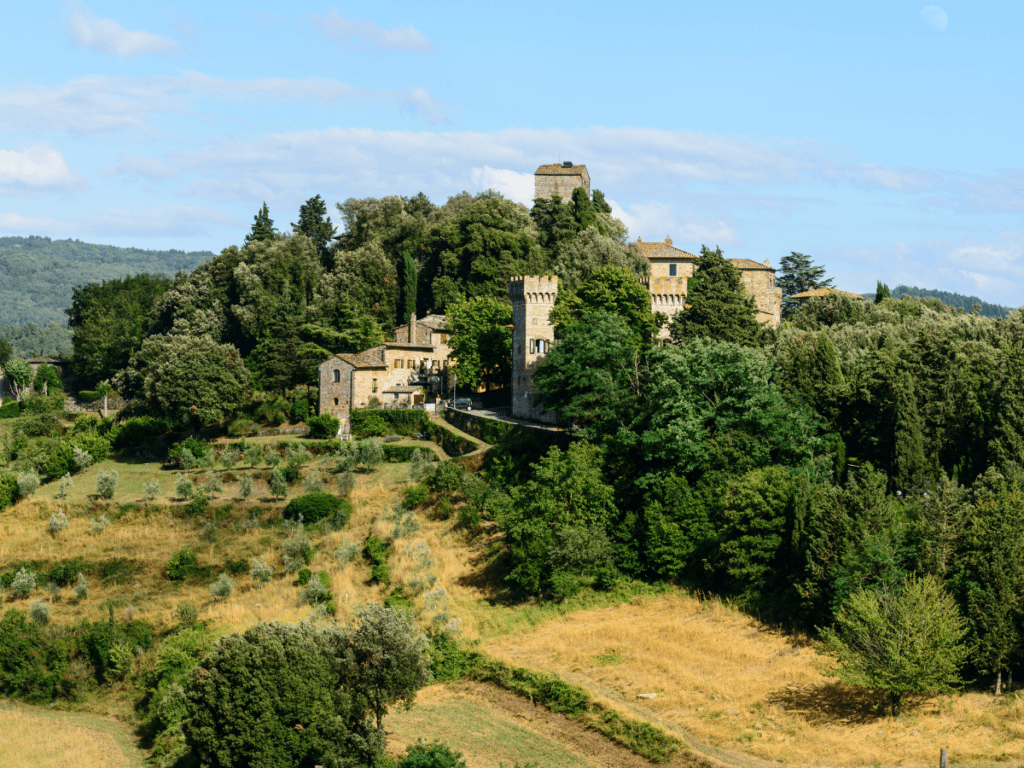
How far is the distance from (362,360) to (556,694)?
136 feet

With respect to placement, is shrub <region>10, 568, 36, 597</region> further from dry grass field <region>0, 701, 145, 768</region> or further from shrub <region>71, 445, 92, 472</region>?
shrub <region>71, 445, 92, 472</region>

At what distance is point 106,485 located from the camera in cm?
6200

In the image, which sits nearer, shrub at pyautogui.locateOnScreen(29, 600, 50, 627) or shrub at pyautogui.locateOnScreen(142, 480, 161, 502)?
shrub at pyautogui.locateOnScreen(29, 600, 50, 627)

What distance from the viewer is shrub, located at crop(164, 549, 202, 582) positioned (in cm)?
5212

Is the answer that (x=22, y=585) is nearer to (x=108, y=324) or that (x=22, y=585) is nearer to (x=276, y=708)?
(x=276, y=708)

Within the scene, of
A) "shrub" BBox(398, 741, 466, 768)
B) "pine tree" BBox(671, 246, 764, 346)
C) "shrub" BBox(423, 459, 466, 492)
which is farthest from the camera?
"shrub" BBox(423, 459, 466, 492)

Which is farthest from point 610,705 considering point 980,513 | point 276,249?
point 276,249

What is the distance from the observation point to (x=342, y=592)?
47094 mm

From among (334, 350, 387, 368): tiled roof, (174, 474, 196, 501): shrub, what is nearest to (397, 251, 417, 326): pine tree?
(334, 350, 387, 368): tiled roof

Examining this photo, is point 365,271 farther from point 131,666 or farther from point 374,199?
point 131,666

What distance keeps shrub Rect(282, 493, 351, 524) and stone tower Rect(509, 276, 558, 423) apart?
12988 mm

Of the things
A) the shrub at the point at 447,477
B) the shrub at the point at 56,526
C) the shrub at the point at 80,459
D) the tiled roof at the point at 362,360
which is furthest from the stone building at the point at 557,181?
the shrub at the point at 56,526

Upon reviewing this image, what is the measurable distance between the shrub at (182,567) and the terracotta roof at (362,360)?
2153 centimetres

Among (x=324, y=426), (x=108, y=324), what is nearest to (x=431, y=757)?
(x=324, y=426)
